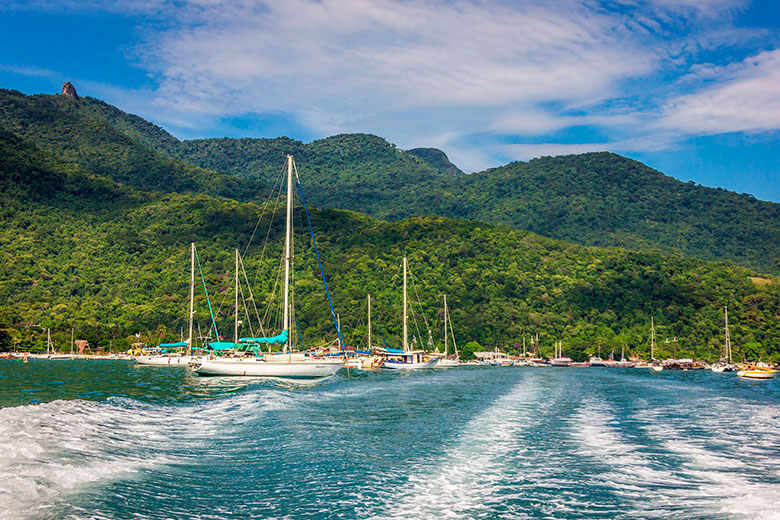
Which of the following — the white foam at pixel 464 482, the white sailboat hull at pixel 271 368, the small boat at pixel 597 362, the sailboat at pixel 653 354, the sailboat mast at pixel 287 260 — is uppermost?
the sailboat mast at pixel 287 260

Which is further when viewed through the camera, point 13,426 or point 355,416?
point 355,416

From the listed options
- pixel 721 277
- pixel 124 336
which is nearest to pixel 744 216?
pixel 721 277

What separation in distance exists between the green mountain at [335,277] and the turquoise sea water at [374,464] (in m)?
77.6

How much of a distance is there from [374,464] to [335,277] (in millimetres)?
113130

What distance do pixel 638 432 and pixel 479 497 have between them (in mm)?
9157

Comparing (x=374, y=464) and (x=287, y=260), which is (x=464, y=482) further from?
(x=287, y=260)

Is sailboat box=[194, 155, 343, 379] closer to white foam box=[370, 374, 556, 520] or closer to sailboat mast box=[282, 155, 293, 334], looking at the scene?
sailboat mast box=[282, 155, 293, 334]

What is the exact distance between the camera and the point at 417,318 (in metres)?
115

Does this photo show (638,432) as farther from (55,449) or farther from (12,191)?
(12,191)

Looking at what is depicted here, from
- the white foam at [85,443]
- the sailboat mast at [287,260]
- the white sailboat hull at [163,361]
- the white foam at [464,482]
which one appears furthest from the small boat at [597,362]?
the white foam at [464,482]

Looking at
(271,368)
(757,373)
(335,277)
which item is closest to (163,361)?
(271,368)

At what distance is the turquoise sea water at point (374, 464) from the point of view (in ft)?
26.9

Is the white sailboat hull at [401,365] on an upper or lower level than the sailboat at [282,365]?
lower

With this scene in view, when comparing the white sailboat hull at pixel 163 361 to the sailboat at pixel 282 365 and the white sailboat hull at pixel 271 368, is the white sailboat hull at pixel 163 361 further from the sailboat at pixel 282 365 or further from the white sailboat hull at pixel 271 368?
the white sailboat hull at pixel 271 368
